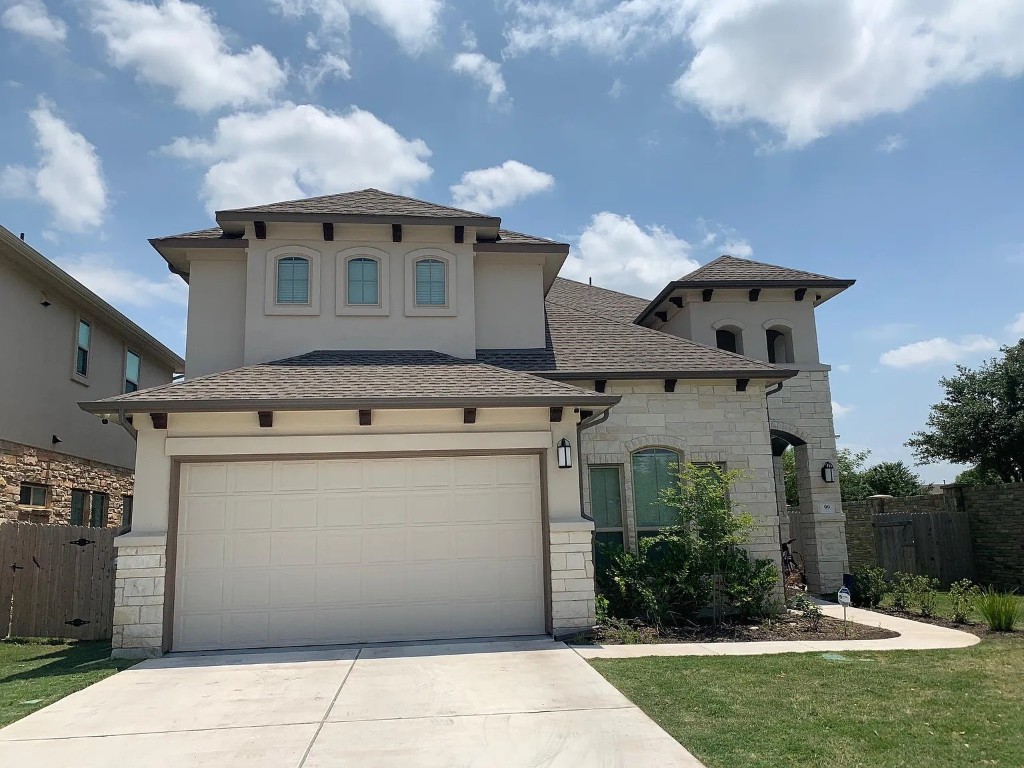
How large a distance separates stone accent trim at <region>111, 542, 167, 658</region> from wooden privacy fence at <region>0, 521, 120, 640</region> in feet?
7.68

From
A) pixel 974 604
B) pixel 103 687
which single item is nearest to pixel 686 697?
pixel 103 687

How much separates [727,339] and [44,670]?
12.9m

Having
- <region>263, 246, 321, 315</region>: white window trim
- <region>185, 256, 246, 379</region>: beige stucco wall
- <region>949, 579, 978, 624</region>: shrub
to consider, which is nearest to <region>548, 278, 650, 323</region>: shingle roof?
<region>263, 246, 321, 315</region>: white window trim

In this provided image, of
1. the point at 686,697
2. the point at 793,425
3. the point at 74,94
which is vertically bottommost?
the point at 686,697

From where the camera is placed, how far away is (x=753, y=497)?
480 inches

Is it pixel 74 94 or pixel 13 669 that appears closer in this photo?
pixel 13 669

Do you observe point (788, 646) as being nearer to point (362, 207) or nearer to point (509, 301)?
point (509, 301)

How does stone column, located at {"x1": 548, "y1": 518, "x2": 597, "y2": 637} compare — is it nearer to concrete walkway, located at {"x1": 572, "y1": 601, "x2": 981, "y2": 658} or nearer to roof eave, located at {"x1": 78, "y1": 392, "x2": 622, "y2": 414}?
concrete walkway, located at {"x1": 572, "y1": 601, "x2": 981, "y2": 658}

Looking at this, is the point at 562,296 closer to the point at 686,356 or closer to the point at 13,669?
the point at 686,356

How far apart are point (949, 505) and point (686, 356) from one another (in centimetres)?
900

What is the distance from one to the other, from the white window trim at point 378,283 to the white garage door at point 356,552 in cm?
338

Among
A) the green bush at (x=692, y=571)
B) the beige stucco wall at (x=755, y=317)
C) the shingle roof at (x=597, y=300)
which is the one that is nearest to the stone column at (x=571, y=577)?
the green bush at (x=692, y=571)

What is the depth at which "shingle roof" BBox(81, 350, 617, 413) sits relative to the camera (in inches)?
373

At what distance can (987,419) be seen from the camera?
21.8m
